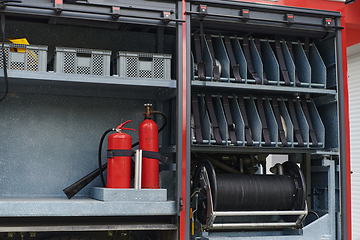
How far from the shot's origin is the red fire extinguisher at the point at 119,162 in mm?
3354

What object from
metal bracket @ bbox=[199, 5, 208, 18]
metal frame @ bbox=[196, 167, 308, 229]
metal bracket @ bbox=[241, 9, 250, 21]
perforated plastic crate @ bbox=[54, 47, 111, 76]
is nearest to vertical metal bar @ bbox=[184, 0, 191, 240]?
metal bracket @ bbox=[199, 5, 208, 18]

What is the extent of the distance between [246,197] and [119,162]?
1.16m

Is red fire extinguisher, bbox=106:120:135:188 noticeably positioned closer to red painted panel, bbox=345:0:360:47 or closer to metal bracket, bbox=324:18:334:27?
metal bracket, bbox=324:18:334:27

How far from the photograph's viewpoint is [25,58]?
→ 3307 millimetres

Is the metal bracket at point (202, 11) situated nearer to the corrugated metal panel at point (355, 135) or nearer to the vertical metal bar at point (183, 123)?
the vertical metal bar at point (183, 123)

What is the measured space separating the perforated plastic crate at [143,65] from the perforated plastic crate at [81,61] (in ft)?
0.42

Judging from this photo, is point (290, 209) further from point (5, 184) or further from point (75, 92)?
point (5, 184)

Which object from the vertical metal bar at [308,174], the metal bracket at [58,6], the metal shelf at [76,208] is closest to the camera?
the metal shelf at [76,208]

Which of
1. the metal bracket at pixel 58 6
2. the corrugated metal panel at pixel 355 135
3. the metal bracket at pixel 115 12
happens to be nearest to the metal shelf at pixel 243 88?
the metal bracket at pixel 115 12

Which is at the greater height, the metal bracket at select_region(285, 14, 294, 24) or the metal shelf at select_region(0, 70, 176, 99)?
the metal bracket at select_region(285, 14, 294, 24)

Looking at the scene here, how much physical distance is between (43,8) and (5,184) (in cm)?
161

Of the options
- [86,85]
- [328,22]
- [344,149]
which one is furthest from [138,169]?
[328,22]

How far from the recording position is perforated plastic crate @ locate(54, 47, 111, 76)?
339cm

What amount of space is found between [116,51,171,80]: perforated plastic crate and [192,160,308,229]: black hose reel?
0.91 metres
